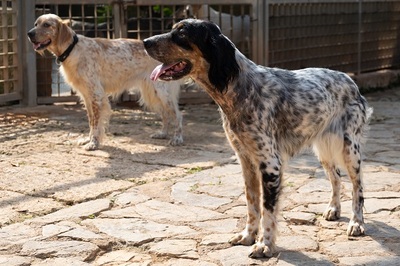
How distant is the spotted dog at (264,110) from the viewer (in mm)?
4371

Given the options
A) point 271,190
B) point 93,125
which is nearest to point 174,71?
point 271,190

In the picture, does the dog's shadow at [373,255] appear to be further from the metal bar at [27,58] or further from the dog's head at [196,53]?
the metal bar at [27,58]

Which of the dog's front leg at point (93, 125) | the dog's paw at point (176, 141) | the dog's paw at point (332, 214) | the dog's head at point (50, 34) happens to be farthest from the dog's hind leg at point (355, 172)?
the dog's head at point (50, 34)

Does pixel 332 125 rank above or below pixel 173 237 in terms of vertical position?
above

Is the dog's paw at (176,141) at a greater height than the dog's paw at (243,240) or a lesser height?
greater

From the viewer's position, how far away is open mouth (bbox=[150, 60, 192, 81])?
14.5 feet

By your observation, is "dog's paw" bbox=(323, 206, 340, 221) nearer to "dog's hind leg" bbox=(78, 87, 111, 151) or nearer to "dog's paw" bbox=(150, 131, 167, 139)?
"dog's hind leg" bbox=(78, 87, 111, 151)

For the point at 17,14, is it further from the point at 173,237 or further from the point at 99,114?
the point at 173,237

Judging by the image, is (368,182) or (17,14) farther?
(17,14)

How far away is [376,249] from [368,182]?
5.39 feet

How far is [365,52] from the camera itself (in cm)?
1320

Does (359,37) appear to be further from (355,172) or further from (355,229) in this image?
(355,229)

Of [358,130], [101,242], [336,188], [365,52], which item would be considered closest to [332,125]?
[358,130]

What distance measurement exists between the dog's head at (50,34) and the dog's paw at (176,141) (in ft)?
5.04
